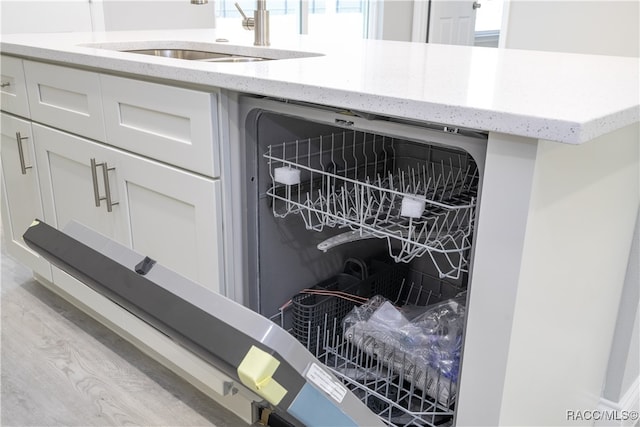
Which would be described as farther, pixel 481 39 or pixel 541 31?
pixel 481 39

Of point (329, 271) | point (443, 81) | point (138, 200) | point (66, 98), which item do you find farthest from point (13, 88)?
point (443, 81)

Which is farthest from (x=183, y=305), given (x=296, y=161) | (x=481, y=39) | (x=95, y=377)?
(x=481, y=39)

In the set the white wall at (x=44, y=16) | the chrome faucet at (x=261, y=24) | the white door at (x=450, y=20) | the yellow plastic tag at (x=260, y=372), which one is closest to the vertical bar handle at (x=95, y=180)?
the chrome faucet at (x=261, y=24)

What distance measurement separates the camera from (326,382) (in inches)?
27.8

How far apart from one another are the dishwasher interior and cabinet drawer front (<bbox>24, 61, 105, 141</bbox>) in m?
0.55

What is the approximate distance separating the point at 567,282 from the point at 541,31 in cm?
217

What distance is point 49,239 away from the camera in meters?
0.93

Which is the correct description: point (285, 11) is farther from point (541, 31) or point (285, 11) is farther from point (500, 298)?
point (500, 298)

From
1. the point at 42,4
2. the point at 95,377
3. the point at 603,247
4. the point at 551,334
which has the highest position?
the point at 42,4

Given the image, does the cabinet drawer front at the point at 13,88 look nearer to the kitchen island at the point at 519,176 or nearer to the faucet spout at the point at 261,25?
the kitchen island at the point at 519,176

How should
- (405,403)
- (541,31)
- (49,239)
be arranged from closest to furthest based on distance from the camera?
1. (49,239)
2. (405,403)
3. (541,31)

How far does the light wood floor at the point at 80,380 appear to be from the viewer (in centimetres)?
152

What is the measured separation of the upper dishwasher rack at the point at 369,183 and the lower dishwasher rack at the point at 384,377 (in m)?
0.23

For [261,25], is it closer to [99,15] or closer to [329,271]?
[329,271]
